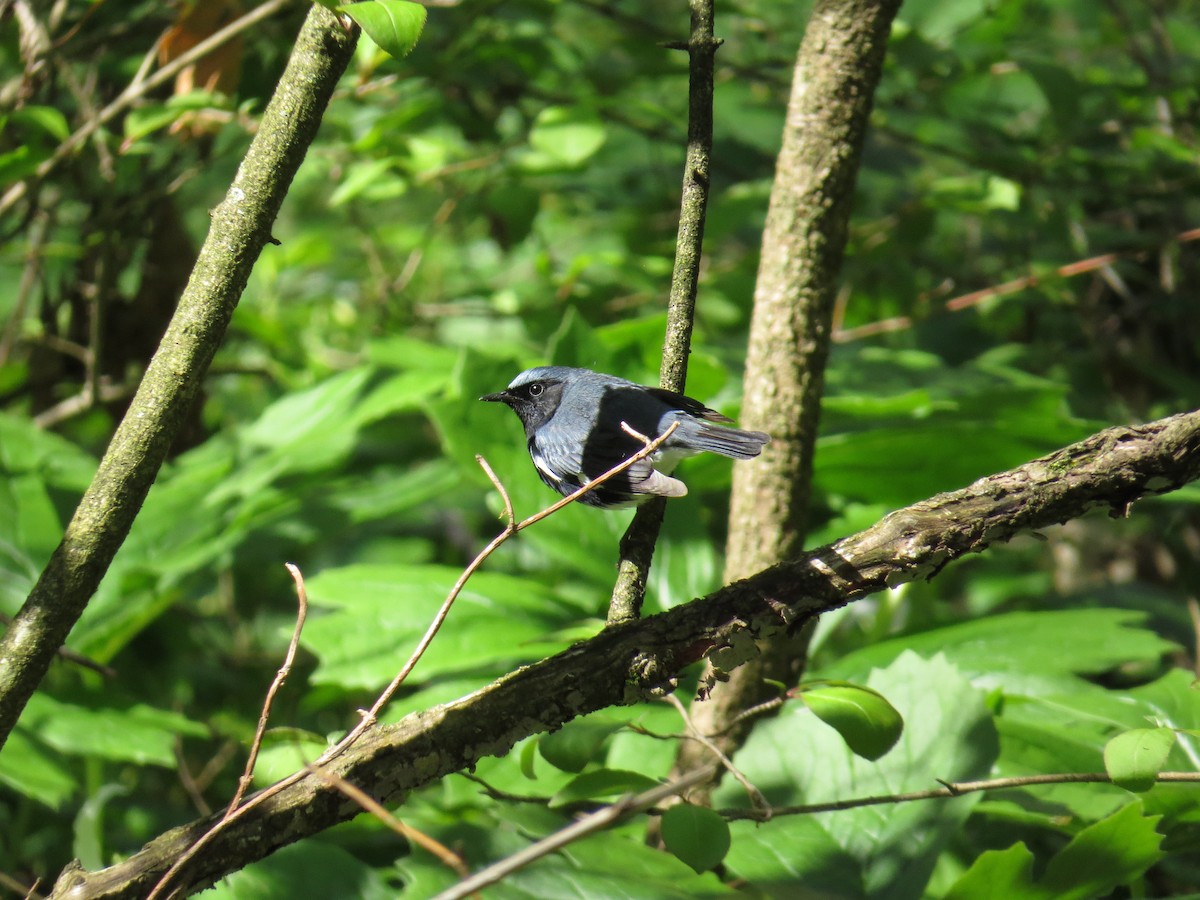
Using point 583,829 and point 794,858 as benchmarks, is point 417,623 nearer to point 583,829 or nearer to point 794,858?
point 794,858

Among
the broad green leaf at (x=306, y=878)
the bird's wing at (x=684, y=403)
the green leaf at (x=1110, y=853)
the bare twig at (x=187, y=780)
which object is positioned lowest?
the bare twig at (x=187, y=780)

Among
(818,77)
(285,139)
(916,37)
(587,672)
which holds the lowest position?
(587,672)

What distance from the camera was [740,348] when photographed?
9.48 ft

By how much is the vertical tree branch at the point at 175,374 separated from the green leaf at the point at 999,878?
1138 mm

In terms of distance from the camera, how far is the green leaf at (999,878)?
137 cm

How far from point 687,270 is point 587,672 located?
51cm

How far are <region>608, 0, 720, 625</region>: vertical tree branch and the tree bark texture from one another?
9 centimetres

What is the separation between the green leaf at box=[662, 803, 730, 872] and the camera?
1.26m

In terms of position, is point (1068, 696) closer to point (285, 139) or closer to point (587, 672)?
point (587, 672)

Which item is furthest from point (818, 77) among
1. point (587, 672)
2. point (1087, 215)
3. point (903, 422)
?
point (1087, 215)

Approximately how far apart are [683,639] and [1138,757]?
0.54 metres

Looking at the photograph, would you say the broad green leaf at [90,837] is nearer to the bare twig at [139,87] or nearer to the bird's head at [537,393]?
the bird's head at [537,393]

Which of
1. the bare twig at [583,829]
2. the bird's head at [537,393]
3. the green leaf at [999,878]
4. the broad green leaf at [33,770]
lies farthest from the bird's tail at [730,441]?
the broad green leaf at [33,770]

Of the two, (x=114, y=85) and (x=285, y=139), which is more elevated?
(x=114, y=85)
